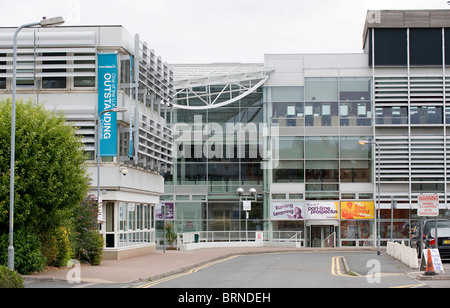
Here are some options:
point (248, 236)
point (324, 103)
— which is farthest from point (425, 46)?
point (248, 236)

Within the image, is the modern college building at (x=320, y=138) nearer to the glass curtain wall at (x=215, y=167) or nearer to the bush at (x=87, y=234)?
the glass curtain wall at (x=215, y=167)

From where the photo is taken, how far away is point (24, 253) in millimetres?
23516

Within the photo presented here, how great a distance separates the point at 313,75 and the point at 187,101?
10643 mm

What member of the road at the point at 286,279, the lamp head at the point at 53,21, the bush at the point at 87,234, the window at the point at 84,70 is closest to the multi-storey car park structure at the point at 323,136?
the window at the point at 84,70

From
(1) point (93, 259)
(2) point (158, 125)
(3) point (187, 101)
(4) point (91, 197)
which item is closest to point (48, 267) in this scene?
(1) point (93, 259)

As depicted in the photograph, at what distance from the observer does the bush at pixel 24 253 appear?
23172mm

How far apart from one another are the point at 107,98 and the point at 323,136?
29.8 metres

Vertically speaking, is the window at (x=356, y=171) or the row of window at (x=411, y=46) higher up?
the row of window at (x=411, y=46)

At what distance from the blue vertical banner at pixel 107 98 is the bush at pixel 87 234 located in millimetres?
3881

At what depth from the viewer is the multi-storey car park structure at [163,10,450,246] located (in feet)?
192

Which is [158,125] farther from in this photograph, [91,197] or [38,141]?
[38,141]

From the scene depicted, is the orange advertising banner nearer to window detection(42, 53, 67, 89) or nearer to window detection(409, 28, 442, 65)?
window detection(409, 28, 442, 65)

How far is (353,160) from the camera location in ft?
197

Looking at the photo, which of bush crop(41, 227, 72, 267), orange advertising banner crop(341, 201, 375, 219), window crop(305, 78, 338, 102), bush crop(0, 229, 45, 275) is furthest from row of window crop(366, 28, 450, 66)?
bush crop(0, 229, 45, 275)
